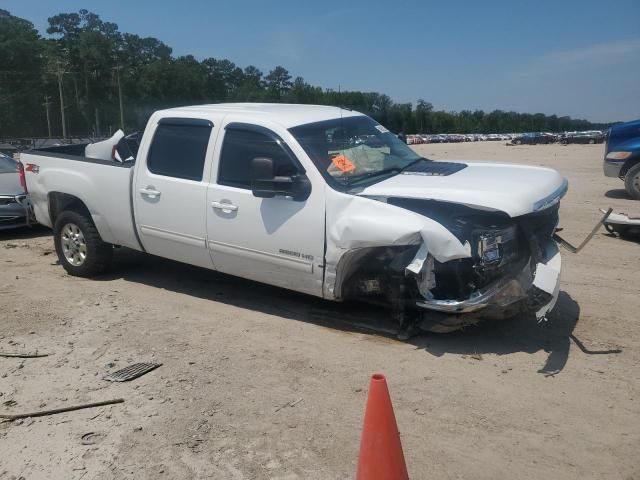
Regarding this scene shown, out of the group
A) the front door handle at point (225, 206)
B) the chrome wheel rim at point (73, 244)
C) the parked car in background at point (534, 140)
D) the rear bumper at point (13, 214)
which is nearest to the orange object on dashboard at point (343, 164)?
the front door handle at point (225, 206)

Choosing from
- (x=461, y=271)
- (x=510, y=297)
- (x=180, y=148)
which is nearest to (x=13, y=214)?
(x=180, y=148)

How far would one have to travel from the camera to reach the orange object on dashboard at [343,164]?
509 cm

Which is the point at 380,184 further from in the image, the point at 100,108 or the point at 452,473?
the point at 100,108

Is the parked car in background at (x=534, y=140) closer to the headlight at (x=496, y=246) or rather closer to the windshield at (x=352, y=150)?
the windshield at (x=352, y=150)

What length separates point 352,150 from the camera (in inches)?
213

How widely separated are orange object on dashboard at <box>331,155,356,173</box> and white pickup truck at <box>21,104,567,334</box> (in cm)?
2

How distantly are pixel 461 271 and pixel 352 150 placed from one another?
1608mm

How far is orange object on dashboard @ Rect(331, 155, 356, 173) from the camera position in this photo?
5091 millimetres

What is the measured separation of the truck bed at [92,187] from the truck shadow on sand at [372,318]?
805 millimetres

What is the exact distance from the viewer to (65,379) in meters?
4.30

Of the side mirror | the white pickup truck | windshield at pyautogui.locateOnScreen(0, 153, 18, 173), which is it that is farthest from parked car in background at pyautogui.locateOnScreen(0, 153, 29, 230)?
the side mirror

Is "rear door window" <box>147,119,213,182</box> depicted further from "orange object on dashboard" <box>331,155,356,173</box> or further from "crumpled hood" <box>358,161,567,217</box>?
"crumpled hood" <box>358,161,567,217</box>

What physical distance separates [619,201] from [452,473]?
410 inches

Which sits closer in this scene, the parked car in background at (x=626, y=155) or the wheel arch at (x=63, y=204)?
the wheel arch at (x=63, y=204)
